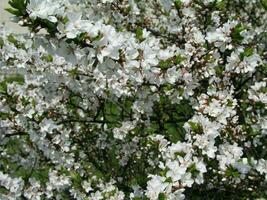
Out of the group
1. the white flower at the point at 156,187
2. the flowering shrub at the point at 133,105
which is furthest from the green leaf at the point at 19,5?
the white flower at the point at 156,187

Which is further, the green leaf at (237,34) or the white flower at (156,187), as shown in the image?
the green leaf at (237,34)

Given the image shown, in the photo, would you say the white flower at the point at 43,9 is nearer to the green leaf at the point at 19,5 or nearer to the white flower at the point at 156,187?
the green leaf at the point at 19,5

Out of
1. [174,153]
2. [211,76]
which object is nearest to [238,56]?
[211,76]

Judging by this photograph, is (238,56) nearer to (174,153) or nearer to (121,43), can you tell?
(174,153)

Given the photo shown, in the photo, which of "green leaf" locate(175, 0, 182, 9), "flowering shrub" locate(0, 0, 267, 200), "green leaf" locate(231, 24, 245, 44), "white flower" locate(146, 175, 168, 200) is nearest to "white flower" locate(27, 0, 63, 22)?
"flowering shrub" locate(0, 0, 267, 200)

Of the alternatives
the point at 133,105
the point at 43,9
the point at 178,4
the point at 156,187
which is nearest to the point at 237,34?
the point at 178,4

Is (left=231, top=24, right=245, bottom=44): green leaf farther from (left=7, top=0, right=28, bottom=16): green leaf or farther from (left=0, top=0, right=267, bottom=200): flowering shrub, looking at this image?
(left=7, top=0, right=28, bottom=16): green leaf

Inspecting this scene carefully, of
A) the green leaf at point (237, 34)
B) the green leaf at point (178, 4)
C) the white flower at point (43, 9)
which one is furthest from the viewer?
the green leaf at point (178, 4)

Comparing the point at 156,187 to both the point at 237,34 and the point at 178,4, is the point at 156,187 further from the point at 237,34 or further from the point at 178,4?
the point at 178,4
